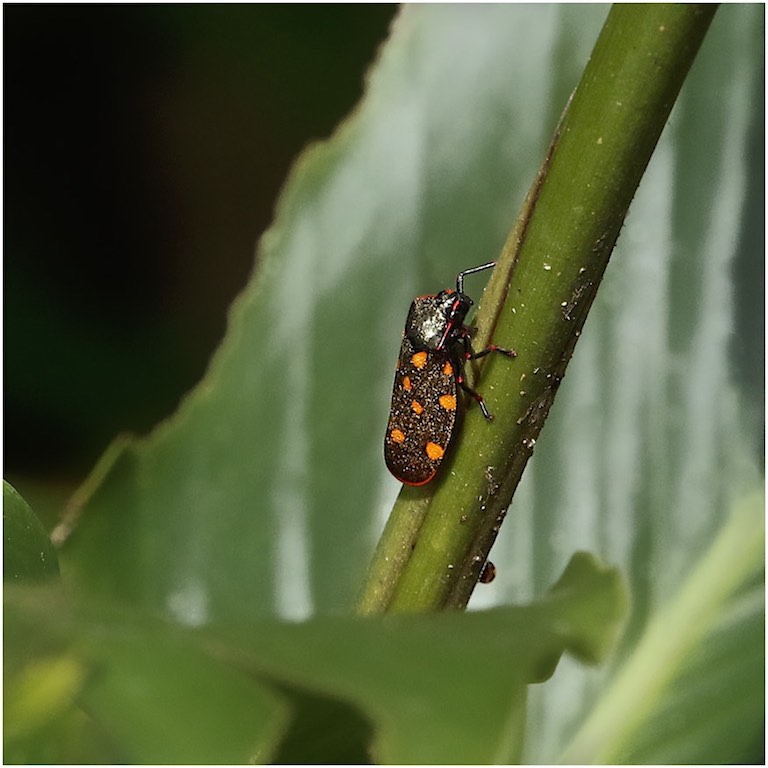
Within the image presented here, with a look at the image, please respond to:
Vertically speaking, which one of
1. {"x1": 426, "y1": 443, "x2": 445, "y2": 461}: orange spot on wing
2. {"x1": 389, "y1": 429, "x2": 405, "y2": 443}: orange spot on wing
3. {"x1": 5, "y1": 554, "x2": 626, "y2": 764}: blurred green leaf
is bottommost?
{"x1": 5, "y1": 554, "x2": 626, "y2": 764}: blurred green leaf

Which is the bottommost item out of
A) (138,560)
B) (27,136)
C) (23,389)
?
(138,560)

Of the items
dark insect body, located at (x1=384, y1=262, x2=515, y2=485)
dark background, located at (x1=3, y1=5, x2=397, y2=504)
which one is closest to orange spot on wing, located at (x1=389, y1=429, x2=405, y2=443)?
dark insect body, located at (x1=384, y1=262, x2=515, y2=485)

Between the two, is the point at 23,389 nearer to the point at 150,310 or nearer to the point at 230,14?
the point at 150,310

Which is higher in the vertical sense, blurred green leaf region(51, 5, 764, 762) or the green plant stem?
blurred green leaf region(51, 5, 764, 762)

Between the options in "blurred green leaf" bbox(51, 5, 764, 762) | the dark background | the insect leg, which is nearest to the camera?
the insect leg

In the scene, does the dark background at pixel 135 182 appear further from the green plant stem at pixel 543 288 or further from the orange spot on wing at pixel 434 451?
the green plant stem at pixel 543 288

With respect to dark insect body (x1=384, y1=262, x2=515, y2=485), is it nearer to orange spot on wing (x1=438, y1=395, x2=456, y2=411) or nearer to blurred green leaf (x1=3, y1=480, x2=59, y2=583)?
orange spot on wing (x1=438, y1=395, x2=456, y2=411)

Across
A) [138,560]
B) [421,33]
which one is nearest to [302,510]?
[138,560]
